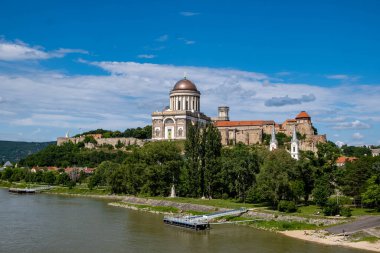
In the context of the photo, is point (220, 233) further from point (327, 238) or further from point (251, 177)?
point (251, 177)

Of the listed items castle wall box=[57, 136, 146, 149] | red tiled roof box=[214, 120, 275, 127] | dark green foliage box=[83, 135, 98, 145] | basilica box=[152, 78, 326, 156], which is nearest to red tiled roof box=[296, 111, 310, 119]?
basilica box=[152, 78, 326, 156]

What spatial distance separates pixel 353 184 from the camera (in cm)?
3538

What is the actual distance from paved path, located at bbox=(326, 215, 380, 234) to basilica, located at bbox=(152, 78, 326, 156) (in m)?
53.2

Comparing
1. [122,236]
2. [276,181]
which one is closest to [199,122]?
[276,181]

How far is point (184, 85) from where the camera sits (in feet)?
297

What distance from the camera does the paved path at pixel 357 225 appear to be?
27000 mm

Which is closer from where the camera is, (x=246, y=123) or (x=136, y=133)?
(x=246, y=123)

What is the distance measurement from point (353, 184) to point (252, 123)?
2216 inches

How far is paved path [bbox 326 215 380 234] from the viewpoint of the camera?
27.0 m

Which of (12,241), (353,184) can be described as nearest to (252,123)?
(353,184)

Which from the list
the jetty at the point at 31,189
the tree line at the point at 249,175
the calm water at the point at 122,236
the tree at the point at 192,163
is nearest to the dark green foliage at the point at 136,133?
the jetty at the point at 31,189

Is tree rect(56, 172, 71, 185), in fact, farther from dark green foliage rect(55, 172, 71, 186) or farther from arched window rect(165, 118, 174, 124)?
arched window rect(165, 118, 174, 124)

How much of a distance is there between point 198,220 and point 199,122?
54.1 meters

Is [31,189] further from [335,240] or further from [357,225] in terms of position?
[335,240]
